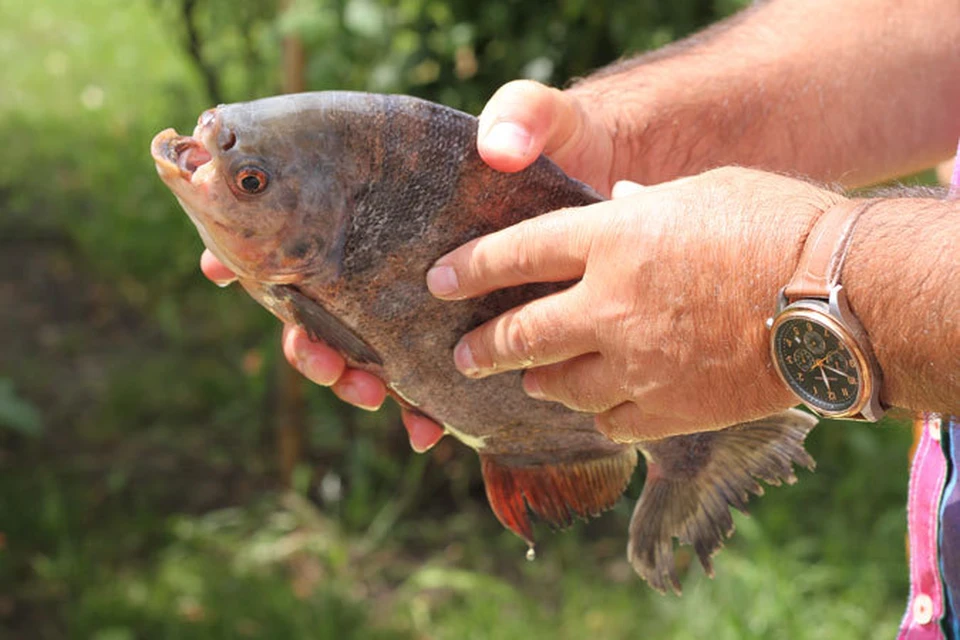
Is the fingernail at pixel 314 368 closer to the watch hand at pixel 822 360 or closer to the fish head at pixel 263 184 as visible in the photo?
the fish head at pixel 263 184

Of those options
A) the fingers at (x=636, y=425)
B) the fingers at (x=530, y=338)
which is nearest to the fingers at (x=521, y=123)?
the fingers at (x=530, y=338)

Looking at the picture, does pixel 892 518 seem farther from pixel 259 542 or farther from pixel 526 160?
pixel 526 160

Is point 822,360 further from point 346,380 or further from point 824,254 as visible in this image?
point 346,380

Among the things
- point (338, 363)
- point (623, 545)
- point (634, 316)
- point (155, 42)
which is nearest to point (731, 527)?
point (634, 316)

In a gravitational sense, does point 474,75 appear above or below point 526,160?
below

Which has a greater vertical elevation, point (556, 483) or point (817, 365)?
point (817, 365)

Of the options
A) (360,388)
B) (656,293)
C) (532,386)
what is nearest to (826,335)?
(656,293)
